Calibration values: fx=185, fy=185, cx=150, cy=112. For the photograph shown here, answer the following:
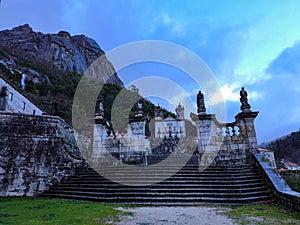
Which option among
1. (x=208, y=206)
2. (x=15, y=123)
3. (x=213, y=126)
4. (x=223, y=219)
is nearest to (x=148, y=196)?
(x=208, y=206)

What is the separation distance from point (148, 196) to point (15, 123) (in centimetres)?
724

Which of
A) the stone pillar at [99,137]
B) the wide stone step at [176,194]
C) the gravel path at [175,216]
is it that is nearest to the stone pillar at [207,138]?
the wide stone step at [176,194]

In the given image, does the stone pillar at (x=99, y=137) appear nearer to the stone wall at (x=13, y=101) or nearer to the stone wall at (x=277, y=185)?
the stone wall at (x=277, y=185)

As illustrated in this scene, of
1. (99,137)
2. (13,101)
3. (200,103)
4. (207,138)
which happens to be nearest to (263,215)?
(207,138)

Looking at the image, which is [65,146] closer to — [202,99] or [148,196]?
[148,196]

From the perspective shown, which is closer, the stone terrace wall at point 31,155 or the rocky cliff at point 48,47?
the stone terrace wall at point 31,155

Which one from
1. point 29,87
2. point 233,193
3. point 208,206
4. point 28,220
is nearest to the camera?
point 28,220


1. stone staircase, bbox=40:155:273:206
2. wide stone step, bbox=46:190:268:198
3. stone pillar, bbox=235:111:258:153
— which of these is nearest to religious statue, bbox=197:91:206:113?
stone pillar, bbox=235:111:258:153

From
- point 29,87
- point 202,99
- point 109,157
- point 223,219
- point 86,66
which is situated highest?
point 86,66

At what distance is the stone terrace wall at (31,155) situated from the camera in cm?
796

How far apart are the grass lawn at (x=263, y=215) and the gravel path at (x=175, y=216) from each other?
0.33 metres

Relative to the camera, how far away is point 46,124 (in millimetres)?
9273

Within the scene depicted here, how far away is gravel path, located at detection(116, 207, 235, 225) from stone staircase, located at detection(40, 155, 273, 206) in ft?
2.08

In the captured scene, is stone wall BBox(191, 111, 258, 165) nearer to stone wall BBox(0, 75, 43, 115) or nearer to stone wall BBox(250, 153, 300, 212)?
stone wall BBox(250, 153, 300, 212)
